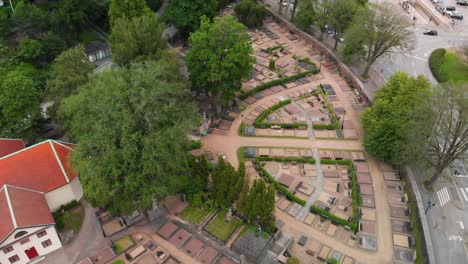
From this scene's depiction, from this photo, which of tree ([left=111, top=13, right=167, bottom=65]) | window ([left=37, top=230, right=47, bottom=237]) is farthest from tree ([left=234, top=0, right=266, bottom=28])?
window ([left=37, top=230, right=47, bottom=237])

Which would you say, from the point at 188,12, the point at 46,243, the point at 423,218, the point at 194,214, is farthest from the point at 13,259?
the point at 188,12

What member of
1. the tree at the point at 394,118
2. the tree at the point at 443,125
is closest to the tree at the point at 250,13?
the tree at the point at 394,118

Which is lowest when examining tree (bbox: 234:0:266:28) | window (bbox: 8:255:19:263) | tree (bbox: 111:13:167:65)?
window (bbox: 8:255:19:263)

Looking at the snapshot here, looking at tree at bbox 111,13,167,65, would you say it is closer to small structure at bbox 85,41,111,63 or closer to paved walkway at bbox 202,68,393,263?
paved walkway at bbox 202,68,393,263

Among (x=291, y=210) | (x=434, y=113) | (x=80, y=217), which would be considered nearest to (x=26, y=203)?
(x=80, y=217)

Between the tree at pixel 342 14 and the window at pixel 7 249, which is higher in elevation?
the tree at pixel 342 14

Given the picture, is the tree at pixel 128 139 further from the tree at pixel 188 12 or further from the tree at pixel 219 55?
the tree at pixel 188 12
